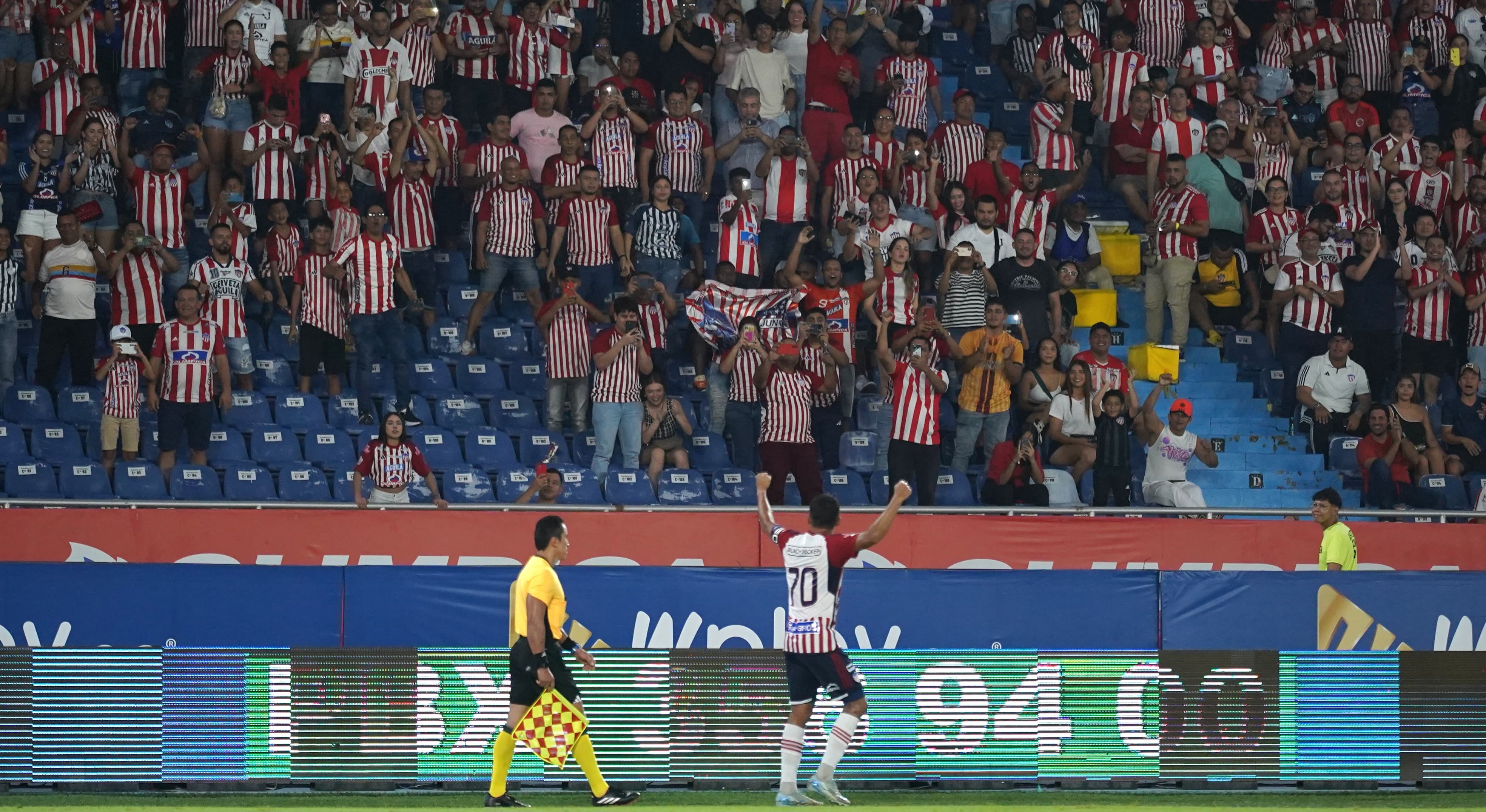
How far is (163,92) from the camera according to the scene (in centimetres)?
1922

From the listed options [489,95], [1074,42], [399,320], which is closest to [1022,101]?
[1074,42]

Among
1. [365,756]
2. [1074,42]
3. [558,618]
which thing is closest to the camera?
[558,618]

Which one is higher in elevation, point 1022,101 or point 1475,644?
point 1022,101

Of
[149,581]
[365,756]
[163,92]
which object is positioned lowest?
[365,756]

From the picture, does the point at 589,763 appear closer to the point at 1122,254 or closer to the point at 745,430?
the point at 745,430

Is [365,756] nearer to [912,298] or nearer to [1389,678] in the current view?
[1389,678]

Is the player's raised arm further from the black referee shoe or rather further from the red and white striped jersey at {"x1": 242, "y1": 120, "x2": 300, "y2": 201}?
the red and white striped jersey at {"x1": 242, "y1": 120, "x2": 300, "y2": 201}

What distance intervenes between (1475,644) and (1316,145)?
9.37 m

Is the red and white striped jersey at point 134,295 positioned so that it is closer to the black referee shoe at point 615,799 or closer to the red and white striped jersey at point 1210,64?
the black referee shoe at point 615,799

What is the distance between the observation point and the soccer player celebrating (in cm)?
1123

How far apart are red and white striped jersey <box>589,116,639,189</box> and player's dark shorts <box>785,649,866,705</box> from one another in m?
9.30

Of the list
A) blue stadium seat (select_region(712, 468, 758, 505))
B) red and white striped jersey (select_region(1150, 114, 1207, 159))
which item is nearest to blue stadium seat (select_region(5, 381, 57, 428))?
blue stadium seat (select_region(712, 468, 758, 505))

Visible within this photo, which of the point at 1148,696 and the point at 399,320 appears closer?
the point at 1148,696

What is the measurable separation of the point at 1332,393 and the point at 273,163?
11.4m
